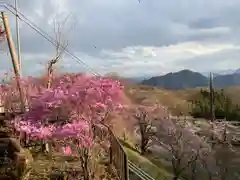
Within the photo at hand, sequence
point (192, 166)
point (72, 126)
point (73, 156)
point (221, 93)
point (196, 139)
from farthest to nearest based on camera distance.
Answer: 1. point (221, 93)
2. point (196, 139)
3. point (192, 166)
4. point (73, 156)
5. point (72, 126)

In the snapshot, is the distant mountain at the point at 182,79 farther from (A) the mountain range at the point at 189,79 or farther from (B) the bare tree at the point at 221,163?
(B) the bare tree at the point at 221,163

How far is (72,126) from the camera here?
9359 mm

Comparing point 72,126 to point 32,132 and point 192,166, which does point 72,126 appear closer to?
point 32,132

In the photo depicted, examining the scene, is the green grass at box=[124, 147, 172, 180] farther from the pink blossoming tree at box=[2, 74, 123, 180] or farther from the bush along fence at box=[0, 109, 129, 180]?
the pink blossoming tree at box=[2, 74, 123, 180]

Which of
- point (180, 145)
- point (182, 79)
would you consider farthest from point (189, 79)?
point (180, 145)

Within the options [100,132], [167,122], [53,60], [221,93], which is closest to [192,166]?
[167,122]

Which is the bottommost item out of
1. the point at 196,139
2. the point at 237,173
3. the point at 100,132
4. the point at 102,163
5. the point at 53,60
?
the point at 237,173

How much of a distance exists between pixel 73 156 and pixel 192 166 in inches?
580

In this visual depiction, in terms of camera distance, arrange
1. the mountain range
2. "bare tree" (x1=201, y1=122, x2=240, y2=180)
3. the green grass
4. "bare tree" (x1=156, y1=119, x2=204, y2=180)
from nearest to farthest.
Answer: the green grass
"bare tree" (x1=156, y1=119, x2=204, y2=180)
"bare tree" (x1=201, y1=122, x2=240, y2=180)
the mountain range

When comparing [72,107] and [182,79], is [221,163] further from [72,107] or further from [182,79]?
[182,79]

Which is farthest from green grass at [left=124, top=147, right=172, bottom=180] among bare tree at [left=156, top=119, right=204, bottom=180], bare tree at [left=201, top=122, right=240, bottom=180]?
bare tree at [left=201, top=122, right=240, bottom=180]

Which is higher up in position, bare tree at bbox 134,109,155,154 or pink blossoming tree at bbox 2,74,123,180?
pink blossoming tree at bbox 2,74,123,180

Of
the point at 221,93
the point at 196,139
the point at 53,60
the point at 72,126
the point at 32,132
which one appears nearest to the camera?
the point at 72,126

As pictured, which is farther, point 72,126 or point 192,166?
point 192,166
